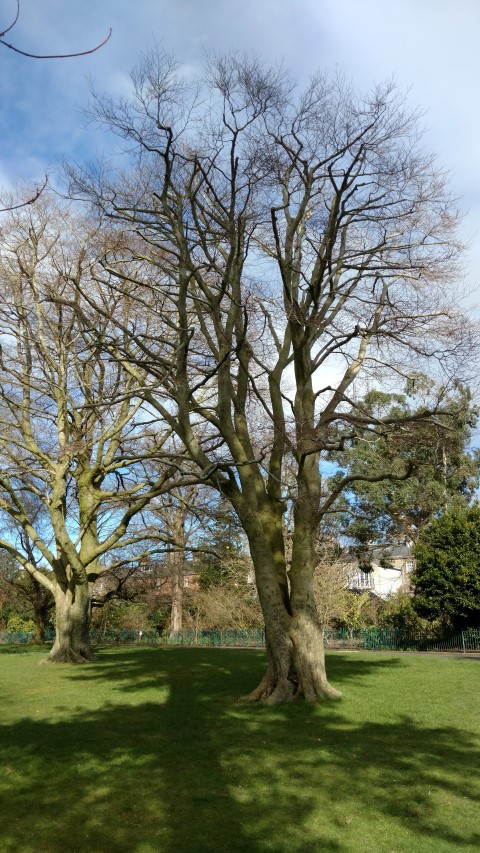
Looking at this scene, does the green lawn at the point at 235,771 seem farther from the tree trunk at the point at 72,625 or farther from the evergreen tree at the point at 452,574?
the evergreen tree at the point at 452,574

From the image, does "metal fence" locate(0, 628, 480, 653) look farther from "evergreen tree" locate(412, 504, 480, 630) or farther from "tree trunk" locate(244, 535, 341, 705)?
"tree trunk" locate(244, 535, 341, 705)

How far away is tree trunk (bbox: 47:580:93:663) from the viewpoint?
2078cm

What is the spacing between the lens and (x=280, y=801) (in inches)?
242

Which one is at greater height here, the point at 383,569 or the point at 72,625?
the point at 383,569

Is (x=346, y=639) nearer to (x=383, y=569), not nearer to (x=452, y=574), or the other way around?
(x=452, y=574)

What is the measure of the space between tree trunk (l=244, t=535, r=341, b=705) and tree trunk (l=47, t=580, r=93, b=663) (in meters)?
10.8

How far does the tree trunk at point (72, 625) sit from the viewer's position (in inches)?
818

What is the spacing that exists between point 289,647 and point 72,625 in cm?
1185

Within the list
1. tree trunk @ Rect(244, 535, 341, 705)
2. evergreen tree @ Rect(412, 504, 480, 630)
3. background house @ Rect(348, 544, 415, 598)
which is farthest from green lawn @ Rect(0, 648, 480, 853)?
background house @ Rect(348, 544, 415, 598)

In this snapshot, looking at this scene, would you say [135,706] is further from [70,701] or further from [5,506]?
[5,506]

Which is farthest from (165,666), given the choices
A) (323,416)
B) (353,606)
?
(353,606)

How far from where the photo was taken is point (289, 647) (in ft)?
37.3

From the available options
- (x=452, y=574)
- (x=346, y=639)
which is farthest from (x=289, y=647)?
(x=346, y=639)

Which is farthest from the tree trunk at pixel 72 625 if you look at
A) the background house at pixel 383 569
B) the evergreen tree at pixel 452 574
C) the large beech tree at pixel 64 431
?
the background house at pixel 383 569
